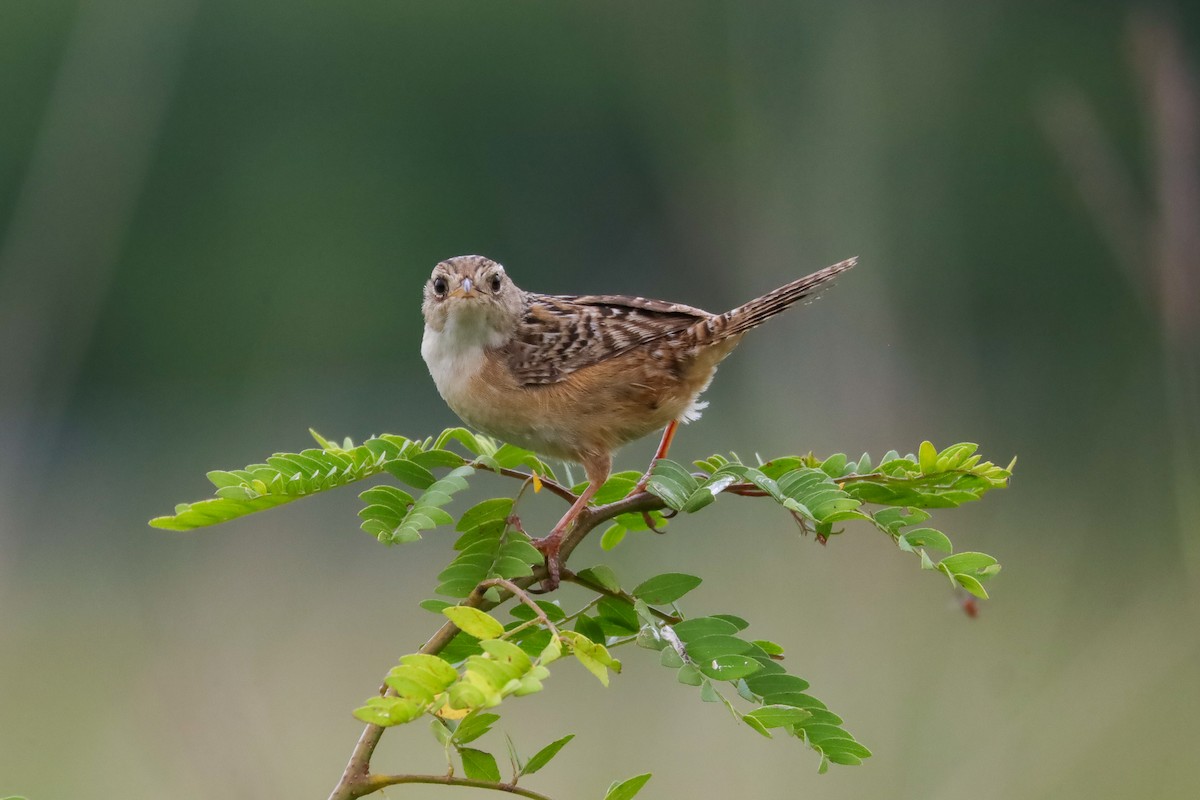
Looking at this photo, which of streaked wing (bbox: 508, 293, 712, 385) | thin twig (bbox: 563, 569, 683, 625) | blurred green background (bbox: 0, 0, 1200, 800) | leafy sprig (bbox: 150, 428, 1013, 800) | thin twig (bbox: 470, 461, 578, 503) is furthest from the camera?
blurred green background (bbox: 0, 0, 1200, 800)

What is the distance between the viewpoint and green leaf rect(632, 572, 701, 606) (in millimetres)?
1625

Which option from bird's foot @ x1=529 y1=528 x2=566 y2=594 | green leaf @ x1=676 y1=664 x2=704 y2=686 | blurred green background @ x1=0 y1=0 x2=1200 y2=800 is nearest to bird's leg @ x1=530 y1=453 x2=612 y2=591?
bird's foot @ x1=529 y1=528 x2=566 y2=594

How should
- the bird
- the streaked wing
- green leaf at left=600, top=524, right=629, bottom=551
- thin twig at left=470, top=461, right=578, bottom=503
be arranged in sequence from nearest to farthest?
thin twig at left=470, top=461, right=578, bottom=503 → green leaf at left=600, top=524, right=629, bottom=551 → the bird → the streaked wing

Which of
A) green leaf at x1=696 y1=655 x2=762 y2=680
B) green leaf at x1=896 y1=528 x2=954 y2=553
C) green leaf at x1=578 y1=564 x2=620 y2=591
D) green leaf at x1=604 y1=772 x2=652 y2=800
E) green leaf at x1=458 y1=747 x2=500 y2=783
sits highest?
green leaf at x1=896 y1=528 x2=954 y2=553

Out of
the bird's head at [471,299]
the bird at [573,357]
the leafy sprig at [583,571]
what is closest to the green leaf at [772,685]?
the leafy sprig at [583,571]

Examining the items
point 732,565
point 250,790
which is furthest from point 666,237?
point 250,790

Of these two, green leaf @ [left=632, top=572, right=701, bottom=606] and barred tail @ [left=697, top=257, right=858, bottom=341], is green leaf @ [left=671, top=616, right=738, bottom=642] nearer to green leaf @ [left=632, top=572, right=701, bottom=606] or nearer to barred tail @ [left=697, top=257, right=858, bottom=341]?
green leaf @ [left=632, top=572, right=701, bottom=606]

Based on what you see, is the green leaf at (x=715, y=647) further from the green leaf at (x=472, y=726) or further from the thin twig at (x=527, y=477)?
the thin twig at (x=527, y=477)

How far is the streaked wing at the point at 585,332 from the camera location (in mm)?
3021

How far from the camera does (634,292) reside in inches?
480

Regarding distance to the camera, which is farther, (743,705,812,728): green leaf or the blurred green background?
the blurred green background

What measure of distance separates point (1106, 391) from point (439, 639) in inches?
338

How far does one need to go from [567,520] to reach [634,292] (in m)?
9.87

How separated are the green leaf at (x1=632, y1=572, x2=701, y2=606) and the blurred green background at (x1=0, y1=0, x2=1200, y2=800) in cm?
223
